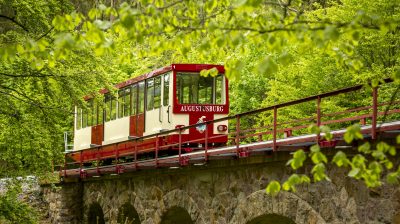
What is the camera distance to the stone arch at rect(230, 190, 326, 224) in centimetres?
1260

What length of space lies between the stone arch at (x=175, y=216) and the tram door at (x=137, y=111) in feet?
11.9

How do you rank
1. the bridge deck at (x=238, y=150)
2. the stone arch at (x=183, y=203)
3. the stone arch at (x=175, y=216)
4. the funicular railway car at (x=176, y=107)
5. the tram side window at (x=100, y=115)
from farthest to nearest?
the tram side window at (x=100, y=115), the funicular railway car at (x=176, y=107), the stone arch at (x=175, y=216), the stone arch at (x=183, y=203), the bridge deck at (x=238, y=150)

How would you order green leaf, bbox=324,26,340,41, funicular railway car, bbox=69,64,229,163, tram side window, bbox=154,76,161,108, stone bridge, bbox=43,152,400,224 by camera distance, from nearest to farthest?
green leaf, bbox=324,26,340,41 → stone bridge, bbox=43,152,400,224 → funicular railway car, bbox=69,64,229,163 → tram side window, bbox=154,76,161,108

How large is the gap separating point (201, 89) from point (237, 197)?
7.60 m

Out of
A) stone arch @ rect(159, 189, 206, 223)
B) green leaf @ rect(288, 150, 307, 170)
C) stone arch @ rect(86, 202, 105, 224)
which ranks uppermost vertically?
green leaf @ rect(288, 150, 307, 170)

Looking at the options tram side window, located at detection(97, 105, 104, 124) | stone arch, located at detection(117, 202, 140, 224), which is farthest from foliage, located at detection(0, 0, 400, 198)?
tram side window, located at detection(97, 105, 104, 124)

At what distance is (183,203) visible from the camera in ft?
60.6

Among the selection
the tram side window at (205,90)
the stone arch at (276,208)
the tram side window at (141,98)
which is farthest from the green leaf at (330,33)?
the tram side window at (141,98)

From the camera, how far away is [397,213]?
10.2m

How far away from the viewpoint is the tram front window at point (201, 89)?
72.9ft

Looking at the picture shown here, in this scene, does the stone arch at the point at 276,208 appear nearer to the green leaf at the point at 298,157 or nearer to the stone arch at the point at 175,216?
the stone arch at the point at 175,216

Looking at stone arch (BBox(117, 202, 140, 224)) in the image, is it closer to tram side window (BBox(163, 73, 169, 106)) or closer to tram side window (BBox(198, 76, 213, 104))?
tram side window (BBox(163, 73, 169, 106))

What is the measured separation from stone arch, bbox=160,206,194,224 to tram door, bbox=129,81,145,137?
143 inches

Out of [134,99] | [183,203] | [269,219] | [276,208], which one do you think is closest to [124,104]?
[134,99]
